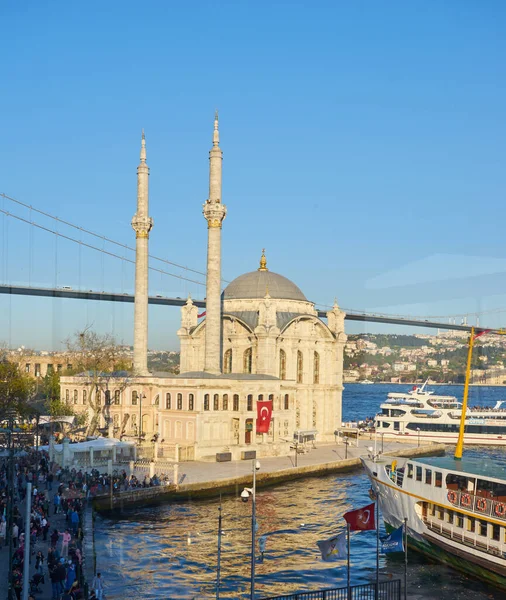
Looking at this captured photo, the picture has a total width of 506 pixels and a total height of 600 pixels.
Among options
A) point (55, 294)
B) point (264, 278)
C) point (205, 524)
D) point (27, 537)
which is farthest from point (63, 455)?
point (55, 294)

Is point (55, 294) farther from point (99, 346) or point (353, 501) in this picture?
point (353, 501)

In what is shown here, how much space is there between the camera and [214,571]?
31625 millimetres

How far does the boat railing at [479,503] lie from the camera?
29.7 metres

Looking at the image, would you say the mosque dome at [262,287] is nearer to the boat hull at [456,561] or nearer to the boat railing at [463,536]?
the boat hull at [456,561]

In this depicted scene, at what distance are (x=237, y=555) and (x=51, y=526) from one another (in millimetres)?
8094

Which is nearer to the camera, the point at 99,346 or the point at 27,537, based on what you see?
the point at 27,537

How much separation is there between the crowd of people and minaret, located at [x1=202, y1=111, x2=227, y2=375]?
1820 cm

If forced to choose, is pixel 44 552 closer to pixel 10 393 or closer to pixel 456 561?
pixel 456 561

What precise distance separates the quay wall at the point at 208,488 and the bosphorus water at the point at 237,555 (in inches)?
35.1

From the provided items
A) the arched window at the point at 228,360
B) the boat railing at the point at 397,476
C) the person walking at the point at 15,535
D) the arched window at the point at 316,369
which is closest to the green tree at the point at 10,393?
the arched window at the point at 228,360

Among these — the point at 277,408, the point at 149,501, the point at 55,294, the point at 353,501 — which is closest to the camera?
the point at 149,501

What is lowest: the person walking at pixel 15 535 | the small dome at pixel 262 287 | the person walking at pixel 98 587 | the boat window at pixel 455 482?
the person walking at pixel 98 587

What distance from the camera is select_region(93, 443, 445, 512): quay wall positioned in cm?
4209

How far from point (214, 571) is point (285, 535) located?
7.29 metres
